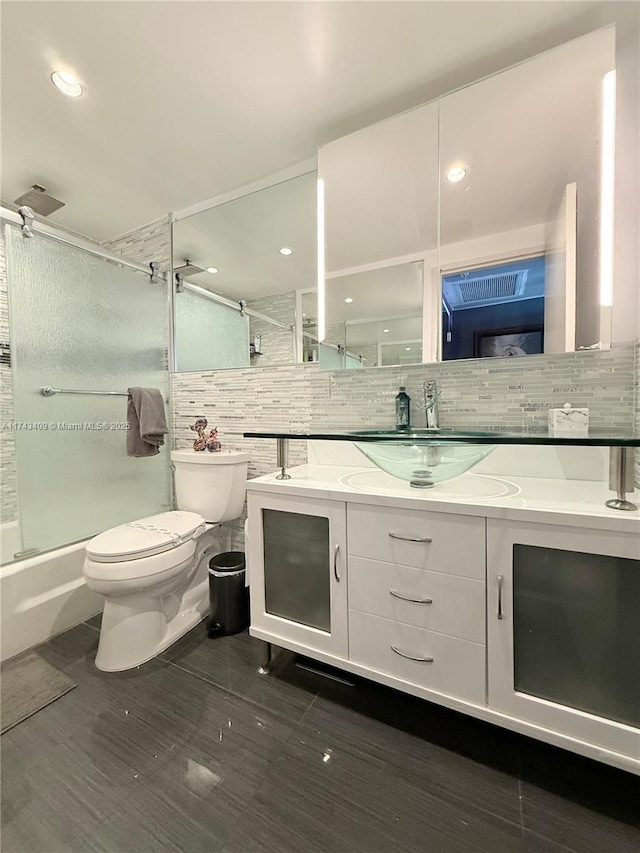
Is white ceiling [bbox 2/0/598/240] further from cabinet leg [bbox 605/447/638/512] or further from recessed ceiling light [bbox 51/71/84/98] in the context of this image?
cabinet leg [bbox 605/447/638/512]

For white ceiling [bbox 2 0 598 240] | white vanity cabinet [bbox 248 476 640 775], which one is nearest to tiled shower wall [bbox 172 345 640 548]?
white vanity cabinet [bbox 248 476 640 775]

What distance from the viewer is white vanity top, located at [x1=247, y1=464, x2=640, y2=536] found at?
0.83m

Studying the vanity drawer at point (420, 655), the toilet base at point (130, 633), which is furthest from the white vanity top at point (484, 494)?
the toilet base at point (130, 633)

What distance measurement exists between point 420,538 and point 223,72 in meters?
1.69

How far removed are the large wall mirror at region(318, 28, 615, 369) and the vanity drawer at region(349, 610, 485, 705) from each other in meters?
0.96

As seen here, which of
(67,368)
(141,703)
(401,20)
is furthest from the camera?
(67,368)

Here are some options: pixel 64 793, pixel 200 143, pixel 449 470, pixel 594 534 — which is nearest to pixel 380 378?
pixel 449 470

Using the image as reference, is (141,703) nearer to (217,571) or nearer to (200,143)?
(217,571)

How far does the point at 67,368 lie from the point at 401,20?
1956 mm

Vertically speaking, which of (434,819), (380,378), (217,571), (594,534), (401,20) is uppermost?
(401,20)

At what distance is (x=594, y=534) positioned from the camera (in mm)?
814

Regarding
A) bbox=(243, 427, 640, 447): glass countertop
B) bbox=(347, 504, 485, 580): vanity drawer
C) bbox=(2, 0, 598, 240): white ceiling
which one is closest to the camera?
bbox=(243, 427, 640, 447): glass countertop

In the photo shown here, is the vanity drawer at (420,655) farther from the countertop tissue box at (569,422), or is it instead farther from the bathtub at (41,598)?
the bathtub at (41,598)

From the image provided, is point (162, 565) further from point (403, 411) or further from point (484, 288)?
point (484, 288)
